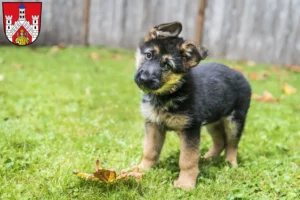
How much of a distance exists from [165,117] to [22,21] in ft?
6.54

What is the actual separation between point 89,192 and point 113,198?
0.83ft

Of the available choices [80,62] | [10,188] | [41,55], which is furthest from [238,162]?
[41,55]

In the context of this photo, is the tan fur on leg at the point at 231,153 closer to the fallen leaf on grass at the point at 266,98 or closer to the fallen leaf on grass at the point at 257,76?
the fallen leaf on grass at the point at 266,98

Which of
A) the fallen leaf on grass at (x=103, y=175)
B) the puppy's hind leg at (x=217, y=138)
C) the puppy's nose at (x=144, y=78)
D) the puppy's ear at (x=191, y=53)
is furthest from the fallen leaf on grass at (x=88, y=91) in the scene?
the fallen leaf on grass at (x=103, y=175)

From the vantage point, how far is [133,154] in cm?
544

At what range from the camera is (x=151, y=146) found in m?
5.04

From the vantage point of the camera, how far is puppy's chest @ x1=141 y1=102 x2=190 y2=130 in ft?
15.3

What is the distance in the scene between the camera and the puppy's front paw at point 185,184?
4600mm

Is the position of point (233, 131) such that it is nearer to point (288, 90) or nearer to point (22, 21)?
point (22, 21)

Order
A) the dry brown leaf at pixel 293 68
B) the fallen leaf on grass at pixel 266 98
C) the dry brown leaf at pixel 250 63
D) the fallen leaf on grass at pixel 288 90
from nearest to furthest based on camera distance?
the fallen leaf on grass at pixel 266 98, the fallen leaf on grass at pixel 288 90, the dry brown leaf at pixel 293 68, the dry brown leaf at pixel 250 63

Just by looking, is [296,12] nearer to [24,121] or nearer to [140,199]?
[24,121]

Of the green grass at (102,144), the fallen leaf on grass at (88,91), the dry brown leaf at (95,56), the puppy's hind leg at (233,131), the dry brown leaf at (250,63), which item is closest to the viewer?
the green grass at (102,144)

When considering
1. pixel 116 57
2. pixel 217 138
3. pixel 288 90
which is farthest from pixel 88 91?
pixel 288 90

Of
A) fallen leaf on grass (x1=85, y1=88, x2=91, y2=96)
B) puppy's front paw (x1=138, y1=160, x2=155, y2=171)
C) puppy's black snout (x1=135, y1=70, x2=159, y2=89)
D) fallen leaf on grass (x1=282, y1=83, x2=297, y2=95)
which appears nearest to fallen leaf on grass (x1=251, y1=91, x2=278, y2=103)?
fallen leaf on grass (x1=282, y1=83, x2=297, y2=95)
